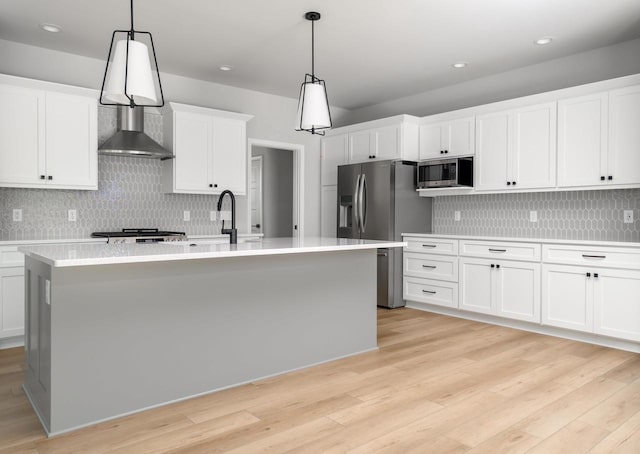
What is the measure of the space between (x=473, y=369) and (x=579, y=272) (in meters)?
1.45

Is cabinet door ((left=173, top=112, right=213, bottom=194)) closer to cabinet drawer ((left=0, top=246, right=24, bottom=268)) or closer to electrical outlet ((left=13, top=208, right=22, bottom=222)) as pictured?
electrical outlet ((left=13, top=208, right=22, bottom=222))

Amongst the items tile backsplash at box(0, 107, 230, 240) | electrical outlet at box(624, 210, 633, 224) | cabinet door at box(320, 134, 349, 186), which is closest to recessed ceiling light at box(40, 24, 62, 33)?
tile backsplash at box(0, 107, 230, 240)

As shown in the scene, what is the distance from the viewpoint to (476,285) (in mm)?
4766

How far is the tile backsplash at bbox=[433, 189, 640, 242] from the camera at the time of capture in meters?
4.23

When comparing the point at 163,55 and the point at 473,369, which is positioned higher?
the point at 163,55

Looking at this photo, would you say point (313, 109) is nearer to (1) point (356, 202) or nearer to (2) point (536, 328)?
(1) point (356, 202)

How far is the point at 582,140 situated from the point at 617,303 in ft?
4.65

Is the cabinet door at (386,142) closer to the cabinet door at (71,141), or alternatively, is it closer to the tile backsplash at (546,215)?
the tile backsplash at (546,215)

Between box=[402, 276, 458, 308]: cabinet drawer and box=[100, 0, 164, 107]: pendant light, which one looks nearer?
box=[100, 0, 164, 107]: pendant light

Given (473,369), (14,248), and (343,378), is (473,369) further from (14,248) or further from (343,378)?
(14,248)

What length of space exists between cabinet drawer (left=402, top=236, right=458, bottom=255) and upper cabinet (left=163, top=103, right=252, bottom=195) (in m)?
2.01

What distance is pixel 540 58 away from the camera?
15.3ft

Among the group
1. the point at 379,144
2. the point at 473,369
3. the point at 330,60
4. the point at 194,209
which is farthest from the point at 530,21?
the point at 194,209

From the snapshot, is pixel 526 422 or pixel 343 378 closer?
pixel 526 422
